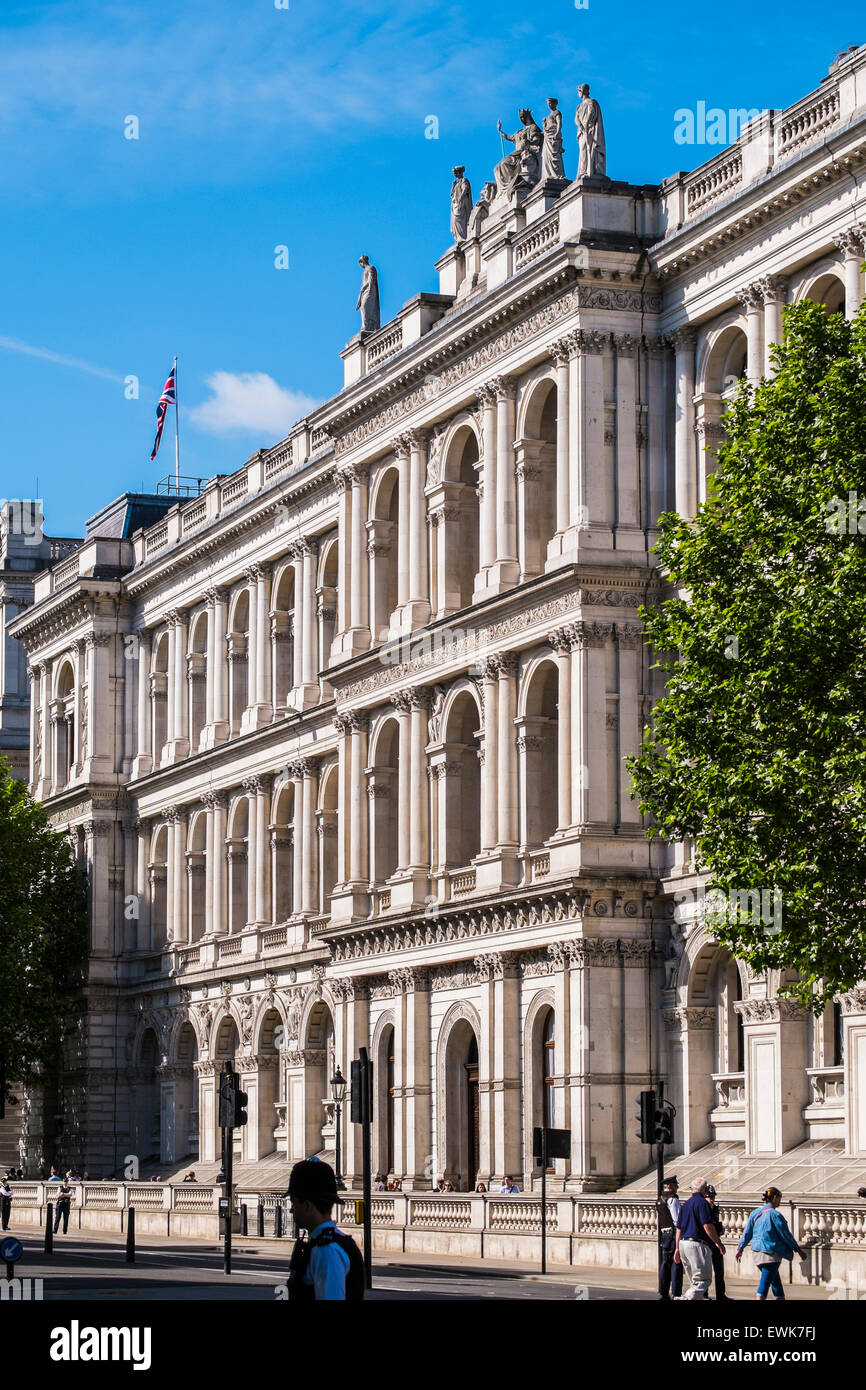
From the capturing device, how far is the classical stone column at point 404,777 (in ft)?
189

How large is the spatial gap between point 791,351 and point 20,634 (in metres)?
62.9

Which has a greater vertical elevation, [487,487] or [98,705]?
[487,487]

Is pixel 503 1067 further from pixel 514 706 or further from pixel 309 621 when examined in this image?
pixel 309 621

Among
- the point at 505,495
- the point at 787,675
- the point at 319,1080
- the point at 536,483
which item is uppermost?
the point at 536,483

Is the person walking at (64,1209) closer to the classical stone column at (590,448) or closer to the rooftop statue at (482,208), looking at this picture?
the classical stone column at (590,448)

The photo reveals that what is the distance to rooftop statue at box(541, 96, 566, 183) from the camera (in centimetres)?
5425

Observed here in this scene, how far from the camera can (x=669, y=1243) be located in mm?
31375

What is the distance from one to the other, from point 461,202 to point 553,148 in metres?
4.42

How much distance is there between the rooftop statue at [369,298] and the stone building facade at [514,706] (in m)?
2.12

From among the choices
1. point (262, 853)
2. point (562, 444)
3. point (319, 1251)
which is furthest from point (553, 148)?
point (319, 1251)

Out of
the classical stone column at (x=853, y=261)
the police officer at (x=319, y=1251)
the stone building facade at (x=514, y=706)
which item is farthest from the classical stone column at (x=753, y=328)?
the police officer at (x=319, y=1251)

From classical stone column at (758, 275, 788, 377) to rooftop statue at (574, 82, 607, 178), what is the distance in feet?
19.7

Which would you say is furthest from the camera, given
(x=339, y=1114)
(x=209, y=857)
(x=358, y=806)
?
(x=209, y=857)
